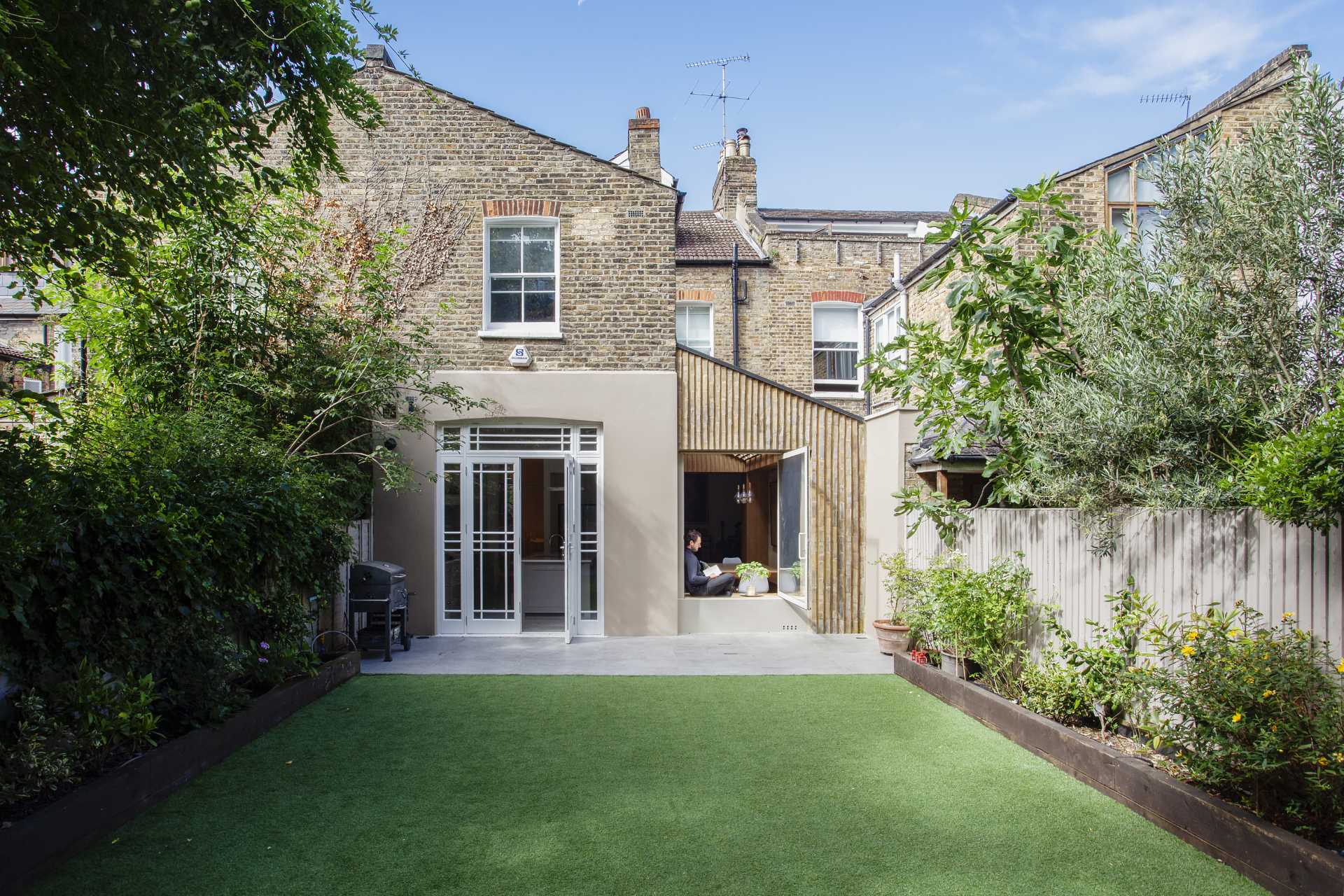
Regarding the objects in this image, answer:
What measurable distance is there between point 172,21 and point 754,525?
12647mm

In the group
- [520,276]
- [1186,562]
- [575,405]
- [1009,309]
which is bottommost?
[1186,562]

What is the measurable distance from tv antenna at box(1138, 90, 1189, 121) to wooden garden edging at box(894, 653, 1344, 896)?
11.4 meters

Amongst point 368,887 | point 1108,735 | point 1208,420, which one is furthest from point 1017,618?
point 368,887

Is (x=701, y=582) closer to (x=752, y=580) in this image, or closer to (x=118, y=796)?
(x=752, y=580)

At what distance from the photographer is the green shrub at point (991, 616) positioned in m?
7.13

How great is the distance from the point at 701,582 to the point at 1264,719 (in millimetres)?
8332

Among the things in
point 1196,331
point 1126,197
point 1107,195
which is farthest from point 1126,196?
point 1196,331

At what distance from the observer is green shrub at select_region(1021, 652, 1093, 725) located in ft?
19.7

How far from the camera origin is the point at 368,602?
32.3 ft

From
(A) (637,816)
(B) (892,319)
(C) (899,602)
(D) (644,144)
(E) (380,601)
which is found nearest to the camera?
(A) (637,816)

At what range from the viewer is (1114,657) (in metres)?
5.66

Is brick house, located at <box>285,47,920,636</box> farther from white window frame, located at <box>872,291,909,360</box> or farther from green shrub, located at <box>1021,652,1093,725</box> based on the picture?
green shrub, located at <box>1021,652,1093,725</box>

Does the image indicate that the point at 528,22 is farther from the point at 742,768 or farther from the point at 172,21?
the point at 742,768

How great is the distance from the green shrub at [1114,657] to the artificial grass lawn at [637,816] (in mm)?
559
